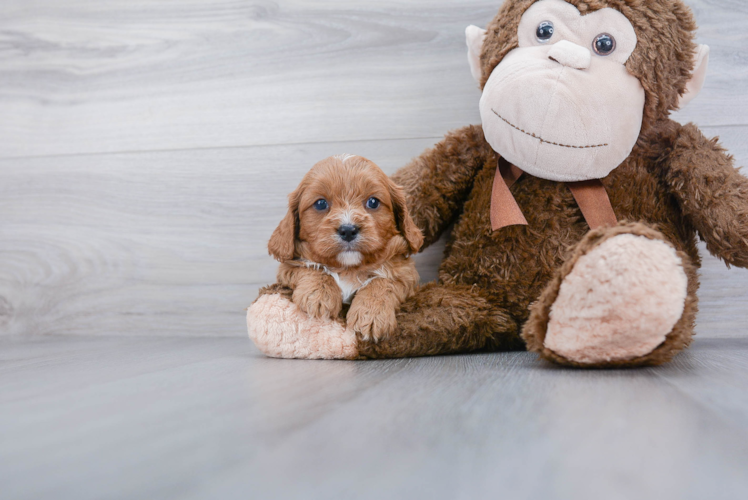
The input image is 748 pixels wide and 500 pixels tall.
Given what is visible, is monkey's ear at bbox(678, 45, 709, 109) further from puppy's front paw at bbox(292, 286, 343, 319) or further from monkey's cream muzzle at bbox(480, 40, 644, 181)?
puppy's front paw at bbox(292, 286, 343, 319)

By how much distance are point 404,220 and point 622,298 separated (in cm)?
45

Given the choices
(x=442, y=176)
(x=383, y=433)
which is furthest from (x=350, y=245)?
(x=383, y=433)

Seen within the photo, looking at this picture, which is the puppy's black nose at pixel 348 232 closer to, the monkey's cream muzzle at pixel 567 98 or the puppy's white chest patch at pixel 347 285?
the puppy's white chest patch at pixel 347 285

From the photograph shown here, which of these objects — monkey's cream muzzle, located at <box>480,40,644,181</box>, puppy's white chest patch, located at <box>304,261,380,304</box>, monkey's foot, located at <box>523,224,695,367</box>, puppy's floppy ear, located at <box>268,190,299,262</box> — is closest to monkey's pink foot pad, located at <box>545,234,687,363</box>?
monkey's foot, located at <box>523,224,695,367</box>

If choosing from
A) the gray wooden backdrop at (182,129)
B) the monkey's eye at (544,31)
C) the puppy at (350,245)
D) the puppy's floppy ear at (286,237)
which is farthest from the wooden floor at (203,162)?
the monkey's eye at (544,31)

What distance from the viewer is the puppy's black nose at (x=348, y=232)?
3.11 feet

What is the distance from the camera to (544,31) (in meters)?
0.99

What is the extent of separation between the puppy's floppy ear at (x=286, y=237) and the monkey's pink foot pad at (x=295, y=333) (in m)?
0.09

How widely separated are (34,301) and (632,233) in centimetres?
159

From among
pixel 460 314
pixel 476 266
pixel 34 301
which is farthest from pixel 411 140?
pixel 34 301

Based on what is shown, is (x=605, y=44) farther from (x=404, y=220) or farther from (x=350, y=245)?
(x=350, y=245)

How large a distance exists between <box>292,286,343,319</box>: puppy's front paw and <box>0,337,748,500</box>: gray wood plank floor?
0.39ft

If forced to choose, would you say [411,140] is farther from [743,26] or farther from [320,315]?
[743,26]

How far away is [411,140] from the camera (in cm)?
137
